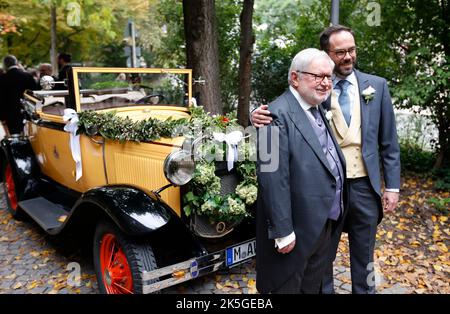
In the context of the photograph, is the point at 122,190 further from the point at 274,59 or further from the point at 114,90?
the point at 274,59

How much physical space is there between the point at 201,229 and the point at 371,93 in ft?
5.09

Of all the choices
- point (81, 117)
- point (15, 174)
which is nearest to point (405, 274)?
point (81, 117)

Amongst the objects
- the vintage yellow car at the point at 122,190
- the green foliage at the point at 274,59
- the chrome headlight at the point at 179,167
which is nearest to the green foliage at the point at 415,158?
the green foliage at the point at 274,59

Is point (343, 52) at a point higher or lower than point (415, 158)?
higher

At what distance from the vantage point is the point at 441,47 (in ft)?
19.1

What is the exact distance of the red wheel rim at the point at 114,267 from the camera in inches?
116

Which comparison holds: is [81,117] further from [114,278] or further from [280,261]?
[280,261]

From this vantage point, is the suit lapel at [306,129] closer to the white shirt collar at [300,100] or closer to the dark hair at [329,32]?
the white shirt collar at [300,100]


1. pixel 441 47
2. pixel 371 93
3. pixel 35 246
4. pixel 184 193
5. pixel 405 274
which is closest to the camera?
pixel 371 93

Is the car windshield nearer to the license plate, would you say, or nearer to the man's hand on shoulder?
the license plate

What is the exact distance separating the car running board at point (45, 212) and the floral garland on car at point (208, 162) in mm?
1147

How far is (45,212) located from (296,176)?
3.09 m

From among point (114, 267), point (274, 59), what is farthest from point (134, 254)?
point (274, 59)

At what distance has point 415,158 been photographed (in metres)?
6.81
